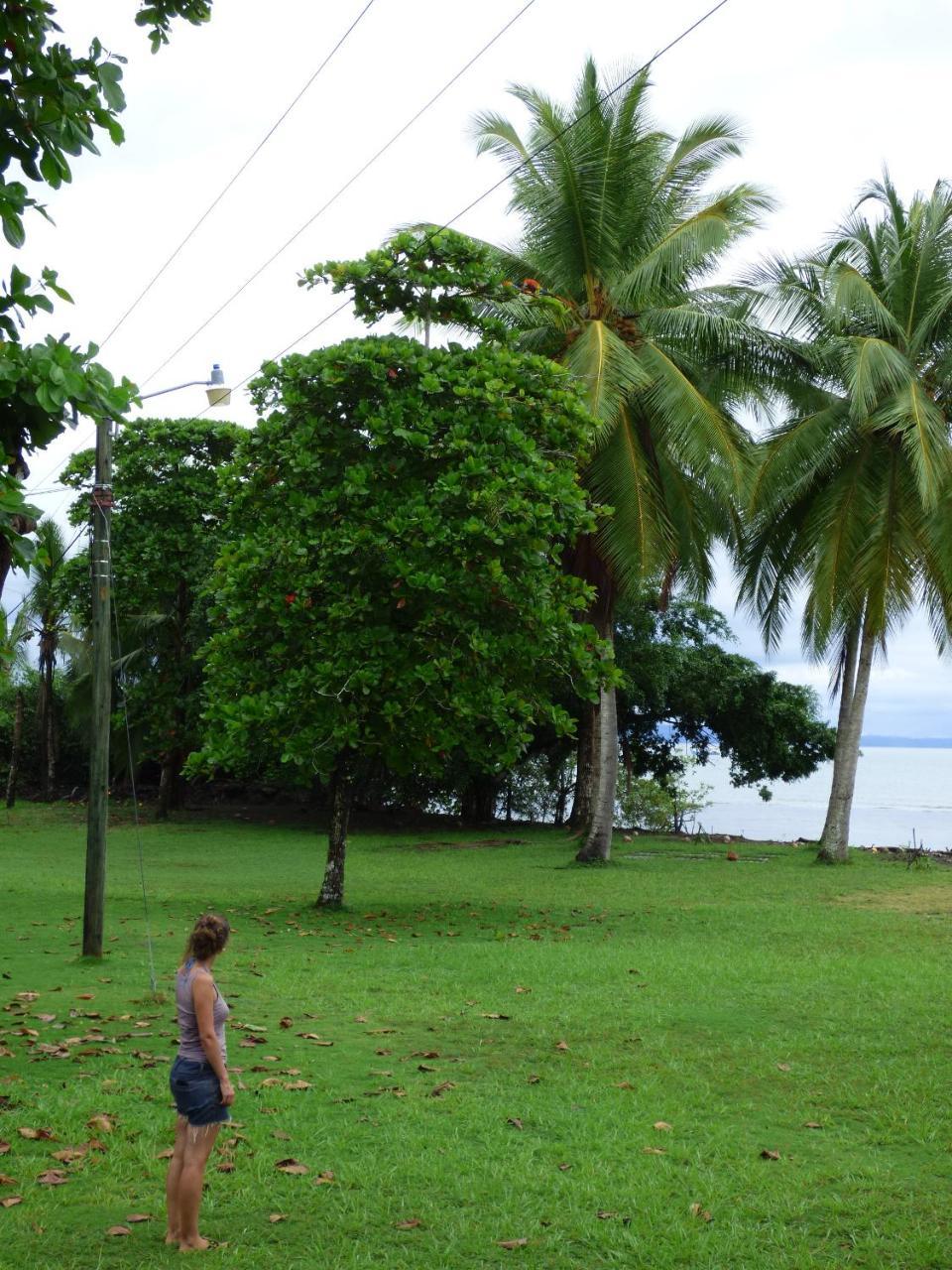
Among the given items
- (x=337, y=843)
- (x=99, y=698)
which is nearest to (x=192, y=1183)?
(x=99, y=698)

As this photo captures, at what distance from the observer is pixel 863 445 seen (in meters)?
23.0

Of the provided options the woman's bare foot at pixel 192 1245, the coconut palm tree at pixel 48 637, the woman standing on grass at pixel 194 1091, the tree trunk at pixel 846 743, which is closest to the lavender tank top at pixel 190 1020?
the woman standing on grass at pixel 194 1091

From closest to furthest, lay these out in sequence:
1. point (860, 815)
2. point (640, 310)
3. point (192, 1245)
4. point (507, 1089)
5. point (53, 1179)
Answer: point (192, 1245)
point (53, 1179)
point (507, 1089)
point (640, 310)
point (860, 815)

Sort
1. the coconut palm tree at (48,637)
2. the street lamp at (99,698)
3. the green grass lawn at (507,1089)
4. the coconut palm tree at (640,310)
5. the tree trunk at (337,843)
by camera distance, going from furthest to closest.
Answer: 1. the coconut palm tree at (48,637)
2. the coconut palm tree at (640,310)
3. the tree trunk at (337,843)
4. the street lamp at (99,698)
5. the green grass lawn at (507,1089)

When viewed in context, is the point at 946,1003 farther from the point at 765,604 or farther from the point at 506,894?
the point at 765,604

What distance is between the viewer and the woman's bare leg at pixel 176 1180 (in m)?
5.18

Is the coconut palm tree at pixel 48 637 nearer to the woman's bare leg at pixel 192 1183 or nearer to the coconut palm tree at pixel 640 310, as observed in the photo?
the coconut palm tree at pixel 640 310

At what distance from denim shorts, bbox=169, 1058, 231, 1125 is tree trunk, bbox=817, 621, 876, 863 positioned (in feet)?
67.9

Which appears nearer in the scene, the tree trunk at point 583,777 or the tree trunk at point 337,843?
the tree trunk at point 337,843

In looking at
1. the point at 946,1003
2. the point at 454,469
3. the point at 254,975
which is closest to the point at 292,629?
the point at 454,469

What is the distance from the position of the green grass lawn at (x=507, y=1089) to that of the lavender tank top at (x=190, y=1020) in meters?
Result: 0.86

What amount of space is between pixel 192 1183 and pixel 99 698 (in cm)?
766

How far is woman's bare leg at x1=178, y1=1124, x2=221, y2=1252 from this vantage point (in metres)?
5.16

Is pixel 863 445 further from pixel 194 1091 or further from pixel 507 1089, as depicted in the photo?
pixel 194 1091
